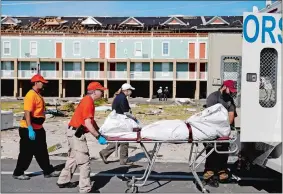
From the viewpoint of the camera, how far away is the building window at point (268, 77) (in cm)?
668

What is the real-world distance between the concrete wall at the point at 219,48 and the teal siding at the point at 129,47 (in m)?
43.7

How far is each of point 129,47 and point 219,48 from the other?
44.4m

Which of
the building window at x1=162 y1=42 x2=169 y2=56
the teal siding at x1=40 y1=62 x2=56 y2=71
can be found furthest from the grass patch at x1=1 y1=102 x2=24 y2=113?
the building window at x1=162 y1=42 x2=169 y2=56

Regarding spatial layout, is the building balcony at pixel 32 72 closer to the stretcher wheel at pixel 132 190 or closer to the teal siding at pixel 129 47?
→ the teal siding at pixel 129 47

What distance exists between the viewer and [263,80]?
22.5ft

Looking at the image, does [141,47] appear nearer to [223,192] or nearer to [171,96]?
[171,96]

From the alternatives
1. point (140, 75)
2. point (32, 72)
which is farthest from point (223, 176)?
point (32, 72)

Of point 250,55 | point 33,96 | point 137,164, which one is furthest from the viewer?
point 137,164

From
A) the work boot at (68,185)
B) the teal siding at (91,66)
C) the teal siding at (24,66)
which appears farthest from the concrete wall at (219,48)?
the teal siding at (24,66)

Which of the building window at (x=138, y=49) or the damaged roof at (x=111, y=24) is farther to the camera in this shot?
the damaged roof at (x=111, y=24)

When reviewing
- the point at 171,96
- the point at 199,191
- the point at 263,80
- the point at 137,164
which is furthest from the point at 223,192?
the point at 171,96

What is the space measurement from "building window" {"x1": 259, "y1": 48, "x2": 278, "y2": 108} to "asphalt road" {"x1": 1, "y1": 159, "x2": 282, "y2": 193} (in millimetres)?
1584

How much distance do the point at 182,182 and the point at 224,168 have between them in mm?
792

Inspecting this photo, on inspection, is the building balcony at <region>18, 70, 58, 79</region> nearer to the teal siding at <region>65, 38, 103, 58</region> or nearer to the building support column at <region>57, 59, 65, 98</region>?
the building support column at <region>57, 59, 65, 98</region>
